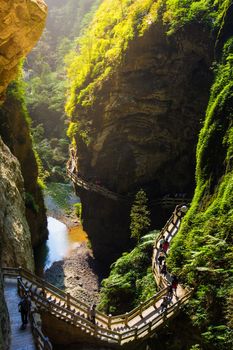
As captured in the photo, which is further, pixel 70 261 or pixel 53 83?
pixel 53 83

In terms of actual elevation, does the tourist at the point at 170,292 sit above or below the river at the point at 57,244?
below

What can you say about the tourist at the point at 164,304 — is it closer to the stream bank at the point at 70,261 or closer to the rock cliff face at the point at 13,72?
the rock cliff face at the point at 13,72

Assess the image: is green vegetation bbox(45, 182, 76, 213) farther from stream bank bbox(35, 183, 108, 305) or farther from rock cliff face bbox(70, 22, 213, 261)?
rock cliff face bbox(70, 22, 213, 261)

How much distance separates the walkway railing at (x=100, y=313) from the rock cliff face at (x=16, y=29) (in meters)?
11.9

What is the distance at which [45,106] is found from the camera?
7250 cm

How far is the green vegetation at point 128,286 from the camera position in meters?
22.8

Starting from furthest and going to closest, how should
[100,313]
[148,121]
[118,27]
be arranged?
[118,27] < [148,121] < [100,313]

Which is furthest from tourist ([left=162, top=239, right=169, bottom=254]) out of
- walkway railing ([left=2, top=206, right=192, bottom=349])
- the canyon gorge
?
walkway railing ([left=2, top=206, right=192, bottom=349])

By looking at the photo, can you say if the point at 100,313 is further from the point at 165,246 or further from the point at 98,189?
the point at 98,189

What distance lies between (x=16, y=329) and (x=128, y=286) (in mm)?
10834

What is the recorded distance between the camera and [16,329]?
535 inches

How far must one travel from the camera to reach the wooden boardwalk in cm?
1266

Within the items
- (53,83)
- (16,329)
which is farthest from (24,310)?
(53,83)

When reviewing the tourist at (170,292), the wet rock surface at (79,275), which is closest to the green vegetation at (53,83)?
the wet rock surface at (79,275)
